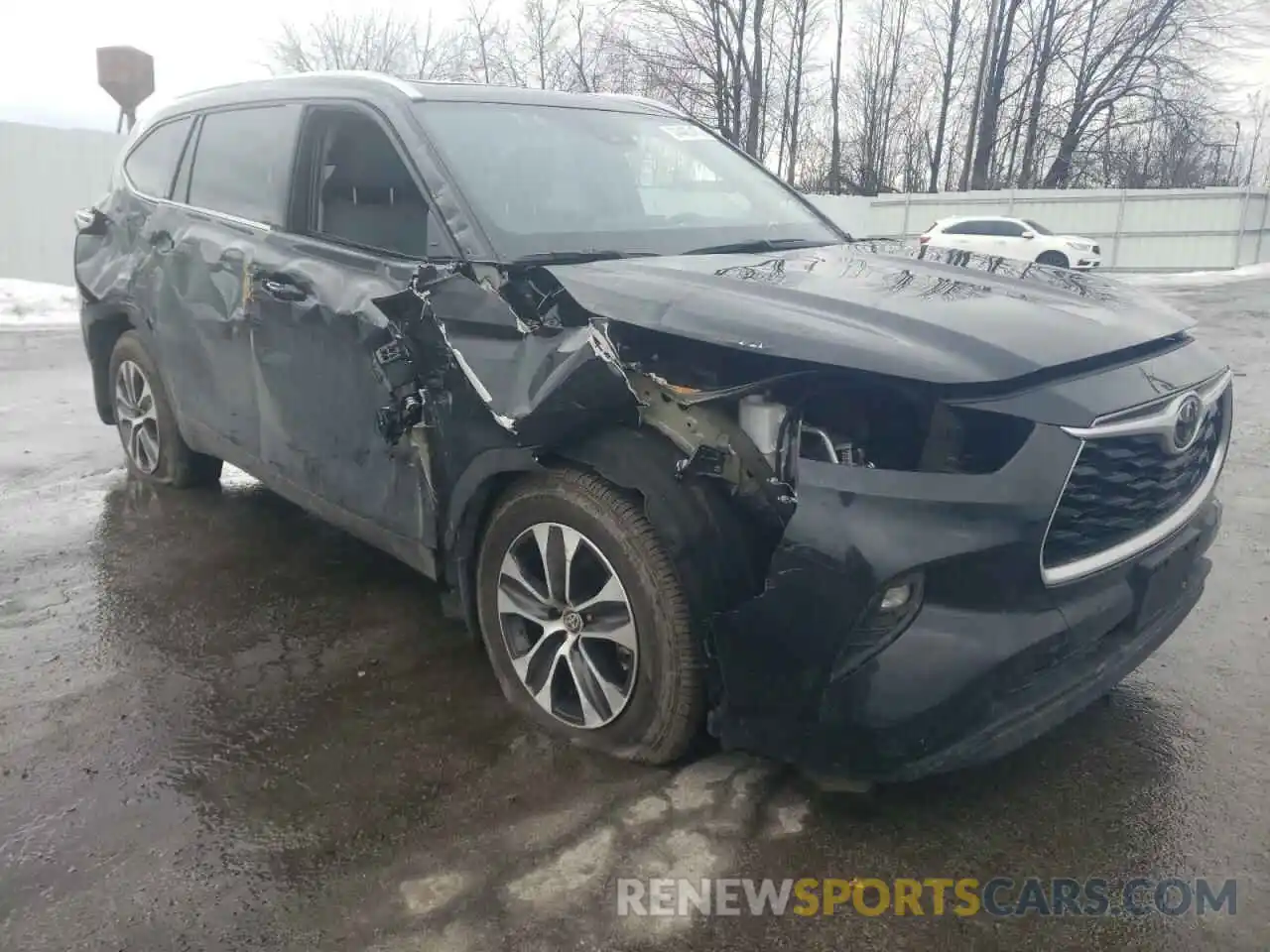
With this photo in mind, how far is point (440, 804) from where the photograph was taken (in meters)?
2.52

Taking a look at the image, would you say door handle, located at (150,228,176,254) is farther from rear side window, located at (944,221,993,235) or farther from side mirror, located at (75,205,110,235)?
rear side window, located at (944,221,993,235)

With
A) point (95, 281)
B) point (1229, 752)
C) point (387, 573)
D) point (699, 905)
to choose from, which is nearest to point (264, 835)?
point (699, 905)

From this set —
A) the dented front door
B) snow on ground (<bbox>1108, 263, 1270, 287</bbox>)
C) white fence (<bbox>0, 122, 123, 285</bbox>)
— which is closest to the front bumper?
the dented front door

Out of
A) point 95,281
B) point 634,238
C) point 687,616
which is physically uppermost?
point 634,238

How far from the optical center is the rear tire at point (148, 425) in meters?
4.64

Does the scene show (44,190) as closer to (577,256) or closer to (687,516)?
(577,256)

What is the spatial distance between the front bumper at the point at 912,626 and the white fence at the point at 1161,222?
2449 centimetres

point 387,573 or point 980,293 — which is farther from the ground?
point 980,293

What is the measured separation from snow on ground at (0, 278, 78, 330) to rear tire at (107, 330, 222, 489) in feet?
26.8

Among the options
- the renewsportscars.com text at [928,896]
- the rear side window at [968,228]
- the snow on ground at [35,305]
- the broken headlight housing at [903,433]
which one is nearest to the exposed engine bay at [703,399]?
the broken headlight housing at [903,433]

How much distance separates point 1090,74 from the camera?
32.8 metres

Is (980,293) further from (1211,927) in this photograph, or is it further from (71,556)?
(71,556)

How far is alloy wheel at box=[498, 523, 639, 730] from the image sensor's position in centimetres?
253

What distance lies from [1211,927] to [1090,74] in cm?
3697
